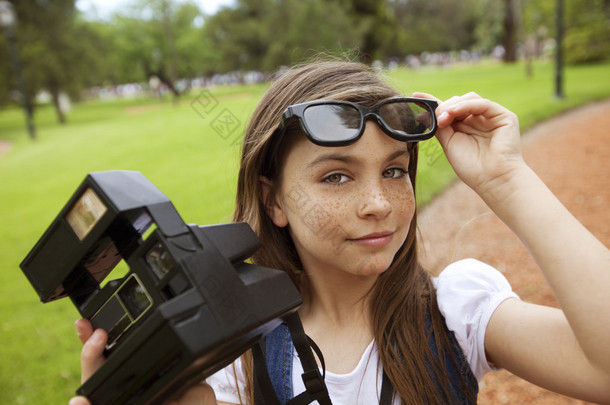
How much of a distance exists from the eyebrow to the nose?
0.09m

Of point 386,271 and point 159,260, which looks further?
point 386,271

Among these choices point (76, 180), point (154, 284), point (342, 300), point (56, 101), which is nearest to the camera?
point (154, 284)

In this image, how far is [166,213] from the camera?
3.13ft

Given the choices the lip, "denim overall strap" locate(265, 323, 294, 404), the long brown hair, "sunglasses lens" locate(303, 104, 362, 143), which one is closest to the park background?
the long brown hair

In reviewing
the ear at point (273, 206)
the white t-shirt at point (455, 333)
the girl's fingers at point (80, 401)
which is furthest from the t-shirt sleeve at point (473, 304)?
the girl's fingers at point (80, 401)

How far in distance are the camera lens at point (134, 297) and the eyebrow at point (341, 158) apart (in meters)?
0.66

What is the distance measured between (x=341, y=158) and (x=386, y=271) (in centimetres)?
51

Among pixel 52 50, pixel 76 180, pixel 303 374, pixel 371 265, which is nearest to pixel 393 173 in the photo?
pixel 371 265

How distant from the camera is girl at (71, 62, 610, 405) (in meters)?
1.17

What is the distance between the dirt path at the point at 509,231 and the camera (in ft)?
8.80

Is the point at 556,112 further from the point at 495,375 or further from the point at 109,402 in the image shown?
the point at 109,402

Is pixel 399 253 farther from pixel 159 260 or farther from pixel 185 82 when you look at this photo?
pixel 185 82

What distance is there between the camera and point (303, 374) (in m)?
1.35

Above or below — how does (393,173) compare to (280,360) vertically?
above
